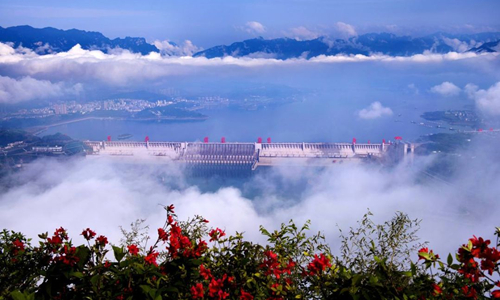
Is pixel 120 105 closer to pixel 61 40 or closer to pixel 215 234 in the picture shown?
pixel 61 40

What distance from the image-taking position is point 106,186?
25.4ft

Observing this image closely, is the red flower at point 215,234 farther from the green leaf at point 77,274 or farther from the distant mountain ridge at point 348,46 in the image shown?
the distant mountain ridge at point 348,46

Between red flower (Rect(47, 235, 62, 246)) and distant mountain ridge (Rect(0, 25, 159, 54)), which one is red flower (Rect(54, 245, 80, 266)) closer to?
red flower (Rect(47, 235, 62, 246))

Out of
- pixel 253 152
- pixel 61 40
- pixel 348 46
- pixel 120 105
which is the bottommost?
pixel 253 152

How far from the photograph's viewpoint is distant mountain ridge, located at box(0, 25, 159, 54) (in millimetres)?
8352

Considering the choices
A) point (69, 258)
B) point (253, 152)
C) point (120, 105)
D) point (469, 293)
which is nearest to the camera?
point (469, 293)

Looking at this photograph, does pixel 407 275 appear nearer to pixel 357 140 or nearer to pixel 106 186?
pixel 106 186

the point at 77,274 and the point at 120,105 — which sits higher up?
the point at 77,274

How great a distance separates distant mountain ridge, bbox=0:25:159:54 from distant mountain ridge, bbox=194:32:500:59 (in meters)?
1.37

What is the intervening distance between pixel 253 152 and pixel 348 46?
3.41m

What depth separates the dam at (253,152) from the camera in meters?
8.88

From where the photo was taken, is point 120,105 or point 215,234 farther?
point 120,105

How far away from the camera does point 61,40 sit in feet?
30.5

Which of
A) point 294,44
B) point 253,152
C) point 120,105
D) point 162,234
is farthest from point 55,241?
point 120,105
